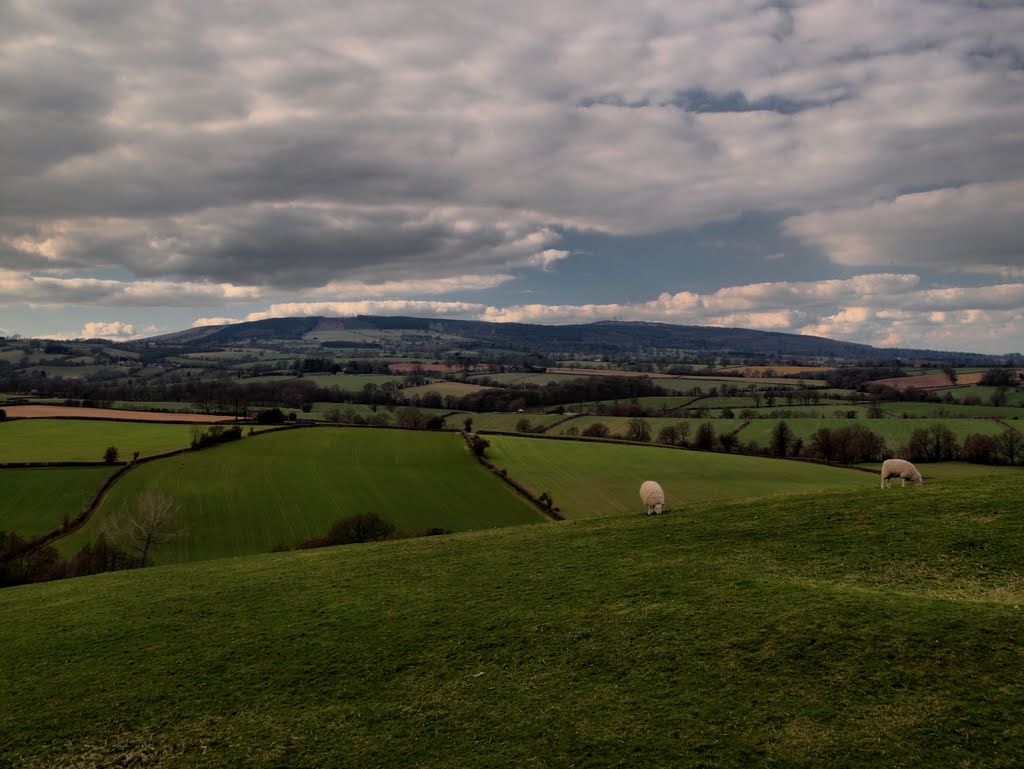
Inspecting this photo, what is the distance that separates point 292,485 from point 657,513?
50.6 m

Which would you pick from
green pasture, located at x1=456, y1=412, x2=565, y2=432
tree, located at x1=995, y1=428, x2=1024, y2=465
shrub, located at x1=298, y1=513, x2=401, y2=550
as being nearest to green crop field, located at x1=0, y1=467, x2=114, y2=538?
shrub, located at x1=298, y1=513, x2=401, y2=550

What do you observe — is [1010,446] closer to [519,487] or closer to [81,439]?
[519,487]

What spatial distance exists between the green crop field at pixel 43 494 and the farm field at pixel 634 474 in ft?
149

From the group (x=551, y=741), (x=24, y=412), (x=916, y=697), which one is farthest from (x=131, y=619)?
(x=24, y=412)

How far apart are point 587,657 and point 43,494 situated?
67454 mm

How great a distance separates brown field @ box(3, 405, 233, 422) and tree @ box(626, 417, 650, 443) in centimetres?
7260

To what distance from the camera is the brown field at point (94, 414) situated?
96875mm

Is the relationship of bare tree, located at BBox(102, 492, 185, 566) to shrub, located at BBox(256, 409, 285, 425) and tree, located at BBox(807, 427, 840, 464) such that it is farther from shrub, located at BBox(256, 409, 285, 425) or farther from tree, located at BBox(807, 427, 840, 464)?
tree, located at BBox(807, 427, 840, 464)

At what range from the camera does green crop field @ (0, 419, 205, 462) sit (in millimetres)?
70988

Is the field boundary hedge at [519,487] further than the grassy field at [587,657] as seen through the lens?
Yes

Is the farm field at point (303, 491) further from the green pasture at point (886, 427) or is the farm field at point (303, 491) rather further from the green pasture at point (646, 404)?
the green pasture at point (646, 404)

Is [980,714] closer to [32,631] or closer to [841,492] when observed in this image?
[841,492]

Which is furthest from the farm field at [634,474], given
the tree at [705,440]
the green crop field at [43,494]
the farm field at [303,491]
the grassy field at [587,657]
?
the green crop field at [43,494]

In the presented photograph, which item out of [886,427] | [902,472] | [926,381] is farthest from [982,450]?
[926,381]
